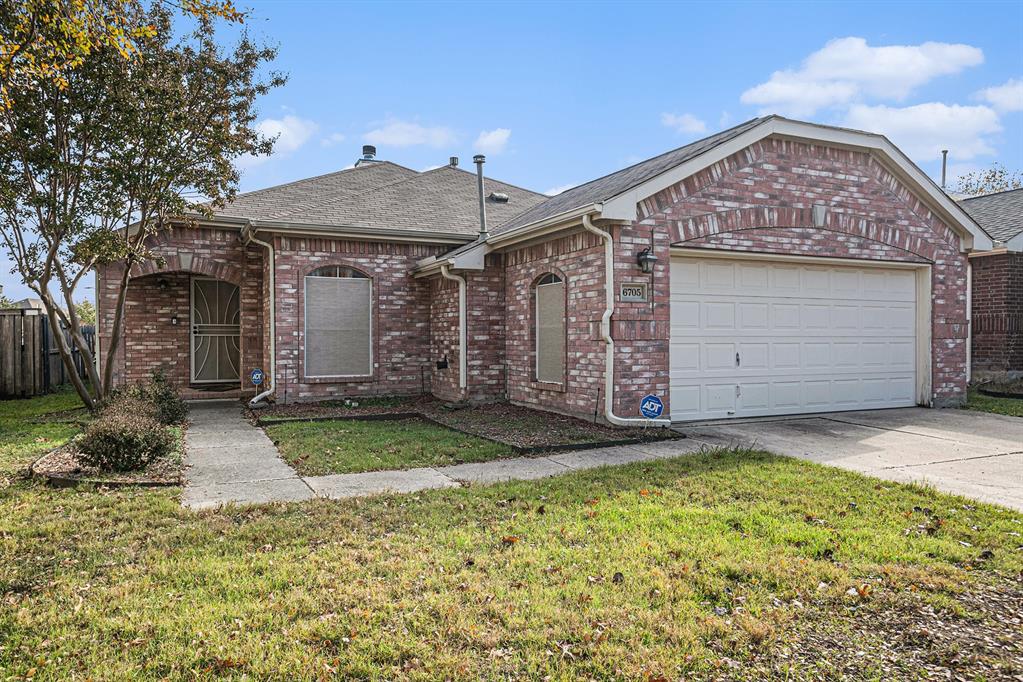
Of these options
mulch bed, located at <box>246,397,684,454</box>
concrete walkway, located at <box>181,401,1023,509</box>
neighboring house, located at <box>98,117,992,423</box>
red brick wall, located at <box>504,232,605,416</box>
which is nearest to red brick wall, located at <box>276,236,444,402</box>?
neighboring house, located at <box>98,117,992,423</box>

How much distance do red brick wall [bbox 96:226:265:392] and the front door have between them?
0.17 metres

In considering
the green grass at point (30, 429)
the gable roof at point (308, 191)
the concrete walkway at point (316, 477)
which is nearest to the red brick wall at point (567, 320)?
the concrete walkway at point (316, 477)

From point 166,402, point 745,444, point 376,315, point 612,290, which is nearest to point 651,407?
point 745,444

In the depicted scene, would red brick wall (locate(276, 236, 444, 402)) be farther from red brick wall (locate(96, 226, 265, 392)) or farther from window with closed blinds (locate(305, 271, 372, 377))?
red brick wall (locate(96, 226, 265, 392))

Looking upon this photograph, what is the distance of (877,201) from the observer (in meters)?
10.8

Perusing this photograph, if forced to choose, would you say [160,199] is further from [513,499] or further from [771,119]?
[771,119]

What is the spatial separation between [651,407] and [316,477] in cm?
442

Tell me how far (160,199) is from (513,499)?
7.48m

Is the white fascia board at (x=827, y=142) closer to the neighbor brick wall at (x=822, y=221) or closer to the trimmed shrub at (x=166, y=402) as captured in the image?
the neighbor brick wall at (x=822, y=221)

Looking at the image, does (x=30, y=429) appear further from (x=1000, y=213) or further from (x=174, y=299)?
(x=1000, y=213)

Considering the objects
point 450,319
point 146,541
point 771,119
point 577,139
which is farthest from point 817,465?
point 577,139

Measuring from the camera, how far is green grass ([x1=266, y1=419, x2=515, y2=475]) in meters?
7.13

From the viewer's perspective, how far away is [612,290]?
8.80 meters

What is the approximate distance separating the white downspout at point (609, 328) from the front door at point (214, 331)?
28.1 feet
